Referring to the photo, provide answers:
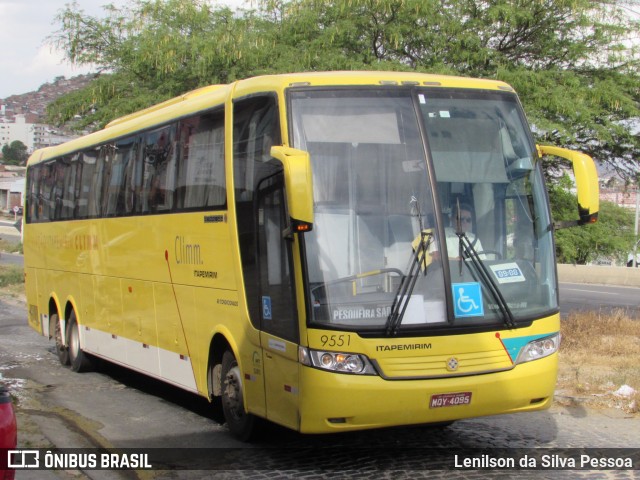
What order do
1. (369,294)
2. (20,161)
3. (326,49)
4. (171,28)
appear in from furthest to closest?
(20,161) < (171,28) < (326,49) < (369,294)

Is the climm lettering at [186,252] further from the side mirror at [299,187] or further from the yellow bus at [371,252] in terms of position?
the side mirror at [299,187]

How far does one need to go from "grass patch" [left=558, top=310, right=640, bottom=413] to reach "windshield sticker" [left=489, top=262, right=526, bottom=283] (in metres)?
3.15

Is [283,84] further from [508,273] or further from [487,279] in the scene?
[508,273]

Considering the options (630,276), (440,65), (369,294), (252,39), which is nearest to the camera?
(369,294)

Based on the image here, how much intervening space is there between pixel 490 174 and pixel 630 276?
1013 inches

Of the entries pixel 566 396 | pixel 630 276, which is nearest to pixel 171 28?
pixel 566 396

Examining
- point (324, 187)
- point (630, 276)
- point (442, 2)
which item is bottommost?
point (630, 276)

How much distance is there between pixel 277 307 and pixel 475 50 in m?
9.25

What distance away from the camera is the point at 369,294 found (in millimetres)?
6934

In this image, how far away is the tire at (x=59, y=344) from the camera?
14052 millimetres

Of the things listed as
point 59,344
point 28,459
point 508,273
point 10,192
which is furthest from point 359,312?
point 10,192

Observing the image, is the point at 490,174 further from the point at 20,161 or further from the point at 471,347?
the point at 20,161

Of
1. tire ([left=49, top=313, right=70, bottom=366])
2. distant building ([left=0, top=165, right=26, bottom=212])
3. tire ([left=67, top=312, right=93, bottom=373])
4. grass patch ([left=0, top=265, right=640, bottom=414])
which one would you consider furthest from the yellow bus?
distant building ([left=0, top=165, right=26, bottom=212])

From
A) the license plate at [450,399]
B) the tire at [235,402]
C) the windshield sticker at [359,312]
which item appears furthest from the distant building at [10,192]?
the license plate at [450,399]
